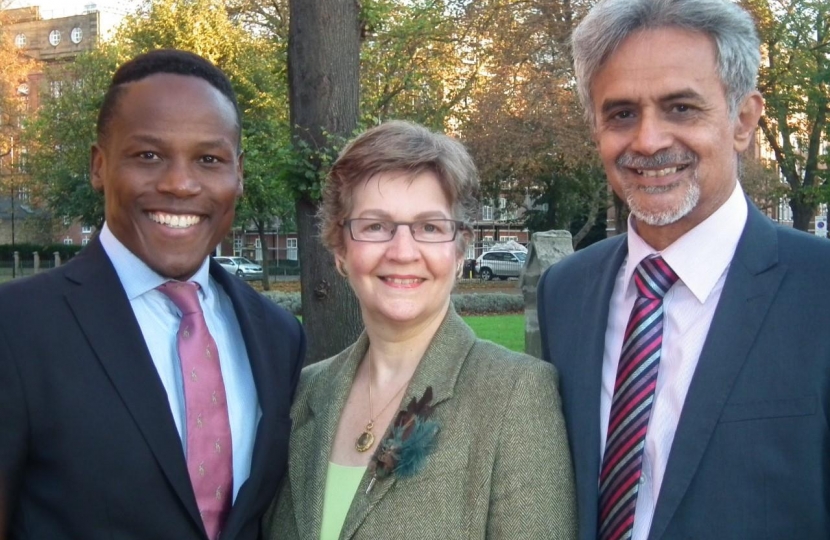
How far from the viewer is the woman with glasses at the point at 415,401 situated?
2.71 m

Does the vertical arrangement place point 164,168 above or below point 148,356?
above

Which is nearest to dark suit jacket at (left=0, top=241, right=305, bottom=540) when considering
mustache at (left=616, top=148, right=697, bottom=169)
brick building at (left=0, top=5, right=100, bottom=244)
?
mustache at (left=616, top=148, right=697, bottom=169)

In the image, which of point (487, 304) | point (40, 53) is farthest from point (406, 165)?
point (40, 53)

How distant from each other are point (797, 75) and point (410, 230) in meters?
27.9

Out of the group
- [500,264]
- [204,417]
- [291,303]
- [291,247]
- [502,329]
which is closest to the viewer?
[204,417]

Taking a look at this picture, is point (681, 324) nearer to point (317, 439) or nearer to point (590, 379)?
point (590, 379)

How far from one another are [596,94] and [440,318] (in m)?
0.94

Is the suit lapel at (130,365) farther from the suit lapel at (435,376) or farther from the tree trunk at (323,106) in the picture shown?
the tree trunk at (323,106)

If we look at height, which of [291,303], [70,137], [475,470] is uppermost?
[70,137]

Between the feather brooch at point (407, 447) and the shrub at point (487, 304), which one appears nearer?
the feather brooch at point (407, 447)

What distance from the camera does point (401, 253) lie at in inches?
115

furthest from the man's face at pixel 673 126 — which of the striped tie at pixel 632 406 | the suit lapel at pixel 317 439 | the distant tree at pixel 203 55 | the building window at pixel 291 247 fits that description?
the building window at pixel 291 247

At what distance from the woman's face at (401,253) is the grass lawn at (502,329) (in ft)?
41.1

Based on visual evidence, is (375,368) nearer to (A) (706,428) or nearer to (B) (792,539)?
(A) (706,428)
